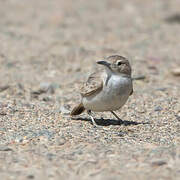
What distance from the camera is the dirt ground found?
5188 mm

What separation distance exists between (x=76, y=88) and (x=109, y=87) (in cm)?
277

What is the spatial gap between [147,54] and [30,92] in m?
3.83

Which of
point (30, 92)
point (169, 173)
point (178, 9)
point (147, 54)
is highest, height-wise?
point (178, 9)

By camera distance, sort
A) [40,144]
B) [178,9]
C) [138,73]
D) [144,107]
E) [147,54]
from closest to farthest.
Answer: [40,144]
[144,107]
[138,73]
[147,54]
[178,9]

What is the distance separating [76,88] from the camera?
30.5ft

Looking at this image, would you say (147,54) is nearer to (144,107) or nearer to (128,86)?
(144,107)

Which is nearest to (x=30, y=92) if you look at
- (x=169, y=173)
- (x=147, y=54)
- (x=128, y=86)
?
(x=128, y=86)

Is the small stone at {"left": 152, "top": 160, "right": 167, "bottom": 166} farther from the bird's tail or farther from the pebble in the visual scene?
the pebble

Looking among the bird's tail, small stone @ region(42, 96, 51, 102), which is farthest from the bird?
small stone @ region(42, 96, 51, 102)

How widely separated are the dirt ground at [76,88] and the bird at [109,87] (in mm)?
353

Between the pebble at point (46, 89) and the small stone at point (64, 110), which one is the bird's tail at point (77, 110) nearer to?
the small stone at point (64, 110)

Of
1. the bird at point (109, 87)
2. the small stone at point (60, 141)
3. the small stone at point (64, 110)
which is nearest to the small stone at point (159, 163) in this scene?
the small stone at point (60, 141)

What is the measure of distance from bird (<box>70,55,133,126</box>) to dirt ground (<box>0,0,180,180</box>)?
353 mm

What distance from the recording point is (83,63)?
424 inches
